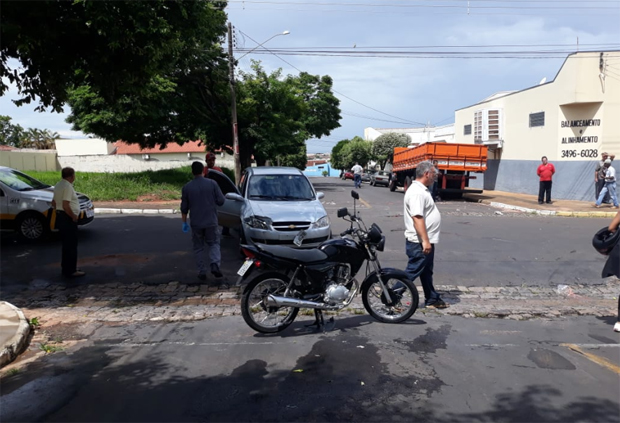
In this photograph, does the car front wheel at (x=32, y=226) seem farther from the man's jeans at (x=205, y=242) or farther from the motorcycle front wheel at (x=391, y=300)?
the motorcycle front wheel at (x=391, y=300)

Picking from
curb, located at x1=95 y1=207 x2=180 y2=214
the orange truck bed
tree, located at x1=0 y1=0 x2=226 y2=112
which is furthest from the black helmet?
the orange truck bed

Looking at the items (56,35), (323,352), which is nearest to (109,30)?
(56,35)

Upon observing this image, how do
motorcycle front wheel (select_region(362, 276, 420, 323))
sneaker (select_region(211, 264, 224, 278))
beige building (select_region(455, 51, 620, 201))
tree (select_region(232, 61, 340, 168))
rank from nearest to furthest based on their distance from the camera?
motorcycle front wheel (select_region(362, 276, 420, 323))
sneaker (select_region(211, 264, 224, 278))
beige building (select_region(455, 51, 620, 201))
tree (select_region(232, 61, 340, 168))

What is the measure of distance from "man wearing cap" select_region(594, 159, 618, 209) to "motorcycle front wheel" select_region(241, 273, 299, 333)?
51.6ft

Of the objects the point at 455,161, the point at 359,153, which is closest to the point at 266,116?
the point at 455,161

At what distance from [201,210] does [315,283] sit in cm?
278

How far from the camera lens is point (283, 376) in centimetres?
436

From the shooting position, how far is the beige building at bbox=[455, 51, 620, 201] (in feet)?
67.4

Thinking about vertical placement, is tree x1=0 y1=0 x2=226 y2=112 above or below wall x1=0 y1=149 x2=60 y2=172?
above

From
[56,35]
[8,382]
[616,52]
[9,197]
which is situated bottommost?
[8,382]

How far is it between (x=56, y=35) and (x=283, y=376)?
669 cm

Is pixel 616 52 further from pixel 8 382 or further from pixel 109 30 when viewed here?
pixel 8 382

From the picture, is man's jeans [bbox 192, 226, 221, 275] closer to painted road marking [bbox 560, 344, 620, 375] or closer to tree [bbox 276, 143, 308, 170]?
painted road marking [bbox 560, 344, 620, 375]

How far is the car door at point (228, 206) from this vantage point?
31.1ft
